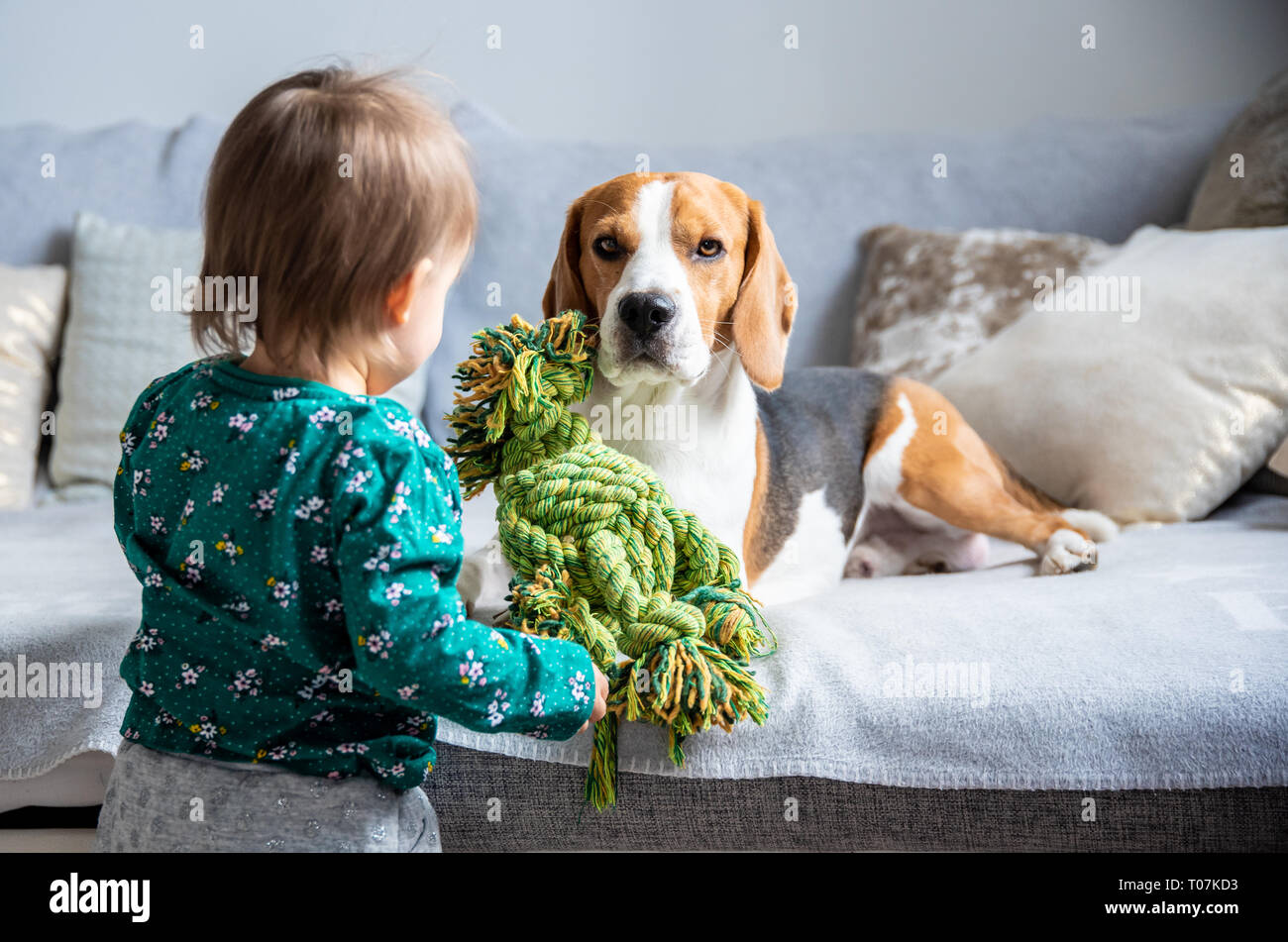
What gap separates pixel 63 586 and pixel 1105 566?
1732mm

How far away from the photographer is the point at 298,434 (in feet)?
3.05

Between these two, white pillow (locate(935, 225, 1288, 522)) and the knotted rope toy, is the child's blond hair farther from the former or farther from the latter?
white pillow (locate(935, 225, 1288, 522))

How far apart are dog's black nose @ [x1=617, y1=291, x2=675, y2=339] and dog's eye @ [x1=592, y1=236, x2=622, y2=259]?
0.13m

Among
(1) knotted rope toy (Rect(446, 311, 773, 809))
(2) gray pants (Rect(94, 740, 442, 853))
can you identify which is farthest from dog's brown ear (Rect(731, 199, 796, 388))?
(2) gray pants (Rect(94, 740, 442, 853))

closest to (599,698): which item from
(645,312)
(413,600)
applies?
(413,600)

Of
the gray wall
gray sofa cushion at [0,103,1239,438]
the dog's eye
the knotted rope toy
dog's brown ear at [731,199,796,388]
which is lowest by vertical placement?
the knotted rope toy

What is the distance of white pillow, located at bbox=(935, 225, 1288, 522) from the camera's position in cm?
201

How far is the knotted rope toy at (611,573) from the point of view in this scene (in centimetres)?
118

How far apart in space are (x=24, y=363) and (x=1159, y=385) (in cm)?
250

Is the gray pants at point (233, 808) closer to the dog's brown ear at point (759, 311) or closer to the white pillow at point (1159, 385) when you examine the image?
the dog's brown ear at point (759, 311)

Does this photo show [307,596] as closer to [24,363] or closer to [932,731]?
[932,731]

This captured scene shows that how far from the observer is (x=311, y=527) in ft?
3.03

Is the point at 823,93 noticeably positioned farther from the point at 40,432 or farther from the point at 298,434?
the point at 298,434
